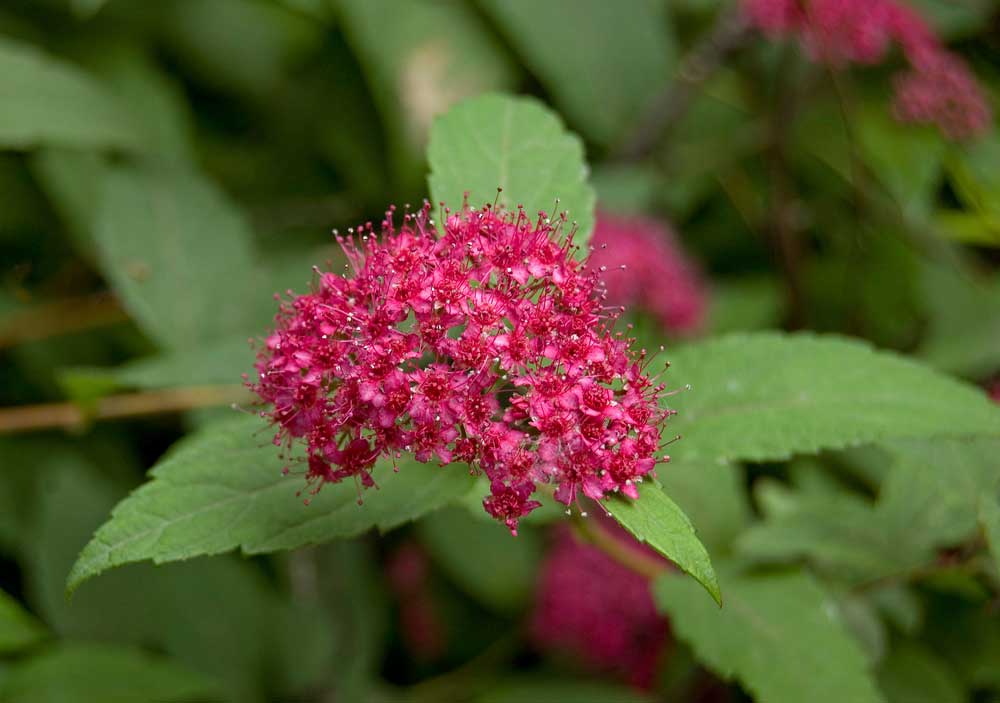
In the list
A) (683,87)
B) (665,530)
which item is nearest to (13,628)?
(665,530)

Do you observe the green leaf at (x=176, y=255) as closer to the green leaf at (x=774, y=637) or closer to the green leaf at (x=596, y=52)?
the green leaf at (x=596, y=52)

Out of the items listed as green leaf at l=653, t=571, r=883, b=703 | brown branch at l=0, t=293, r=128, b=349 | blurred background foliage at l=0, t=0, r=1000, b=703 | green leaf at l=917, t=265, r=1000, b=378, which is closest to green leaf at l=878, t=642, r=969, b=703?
blurred background foliage at l=0, t=0, r=1000, b=703

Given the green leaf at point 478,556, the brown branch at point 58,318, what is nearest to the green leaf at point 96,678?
the green leaf at point 478,556

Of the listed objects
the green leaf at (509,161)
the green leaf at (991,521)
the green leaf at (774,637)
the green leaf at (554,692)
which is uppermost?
the green leaf at (509,161)

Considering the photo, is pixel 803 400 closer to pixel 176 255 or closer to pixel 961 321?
pixel 961 321

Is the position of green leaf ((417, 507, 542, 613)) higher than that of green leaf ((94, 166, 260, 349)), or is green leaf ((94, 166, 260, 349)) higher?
green leaf ((94, 166, 260, 349))

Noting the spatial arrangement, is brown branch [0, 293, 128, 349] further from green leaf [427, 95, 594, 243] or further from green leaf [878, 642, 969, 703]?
green leaf [878, 642, 969, 703]

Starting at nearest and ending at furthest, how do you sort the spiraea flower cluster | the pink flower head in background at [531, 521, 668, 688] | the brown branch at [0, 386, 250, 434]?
the spiraea flower cluster, the brown branch at [0, 386, 250, 434], the pink flower head in background at [531, 521, 668, 688]
